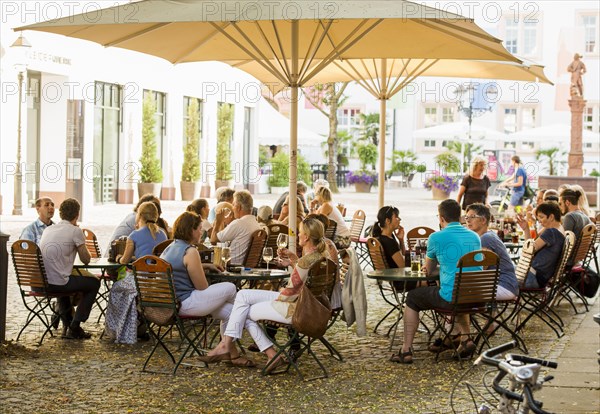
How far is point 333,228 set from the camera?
13.6 metres

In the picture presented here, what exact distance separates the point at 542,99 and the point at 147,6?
1711 inches

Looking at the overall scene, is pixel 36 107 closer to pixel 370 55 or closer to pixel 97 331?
pixel 370 55

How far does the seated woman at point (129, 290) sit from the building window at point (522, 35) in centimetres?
4241

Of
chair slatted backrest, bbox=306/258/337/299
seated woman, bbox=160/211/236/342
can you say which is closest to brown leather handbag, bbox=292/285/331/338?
chair slatted backrest, bbox=306/258/337/299

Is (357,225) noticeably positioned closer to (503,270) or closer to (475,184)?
(475,184)

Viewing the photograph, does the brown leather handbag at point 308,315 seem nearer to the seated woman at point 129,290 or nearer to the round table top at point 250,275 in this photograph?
the round table top at point 250,275

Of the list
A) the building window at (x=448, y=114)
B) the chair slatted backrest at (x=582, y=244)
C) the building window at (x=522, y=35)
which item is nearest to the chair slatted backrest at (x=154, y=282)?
the chair slatted backrest at (x=582, y=244)

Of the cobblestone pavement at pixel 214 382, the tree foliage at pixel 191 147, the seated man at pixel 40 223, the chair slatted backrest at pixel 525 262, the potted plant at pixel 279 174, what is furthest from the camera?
the potted plant at pixel 279 174

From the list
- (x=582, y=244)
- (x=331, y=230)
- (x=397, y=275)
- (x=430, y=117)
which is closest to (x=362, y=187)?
(x=430, y=117)

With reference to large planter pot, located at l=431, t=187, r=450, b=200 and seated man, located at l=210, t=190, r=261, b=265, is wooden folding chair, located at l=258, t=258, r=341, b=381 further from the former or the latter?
large planter pot, located at l=431, t=187, r=450, b=200

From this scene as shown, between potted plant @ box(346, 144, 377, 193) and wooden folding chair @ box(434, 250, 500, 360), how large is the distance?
112 feet

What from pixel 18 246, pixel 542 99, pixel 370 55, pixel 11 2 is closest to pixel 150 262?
pixel 18 246

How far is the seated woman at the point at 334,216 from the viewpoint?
13.6m

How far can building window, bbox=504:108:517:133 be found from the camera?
51.1m
